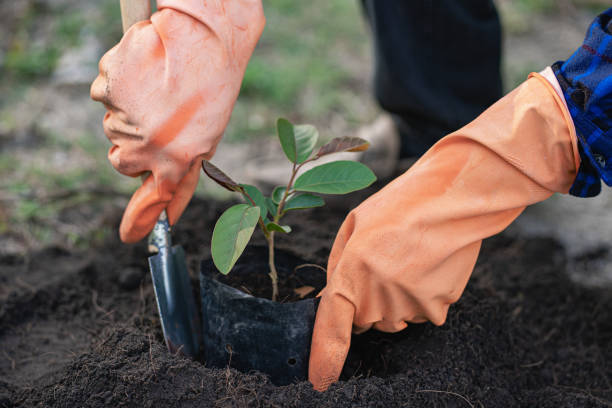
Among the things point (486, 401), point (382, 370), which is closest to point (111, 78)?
point (382, 370)

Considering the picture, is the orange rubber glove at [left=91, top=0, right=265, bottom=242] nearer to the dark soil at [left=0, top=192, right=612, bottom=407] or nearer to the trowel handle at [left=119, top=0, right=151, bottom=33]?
the trowel handle at [left=119, top=0, right=151, bottom=33]

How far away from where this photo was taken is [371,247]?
3.64ft

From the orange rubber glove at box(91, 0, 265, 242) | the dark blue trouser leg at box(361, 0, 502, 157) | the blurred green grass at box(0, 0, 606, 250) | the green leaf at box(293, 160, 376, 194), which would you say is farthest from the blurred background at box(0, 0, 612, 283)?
the green leaf at box(293, 160, 376, 194)

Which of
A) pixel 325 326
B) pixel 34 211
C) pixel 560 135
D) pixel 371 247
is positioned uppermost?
pixel 560 135

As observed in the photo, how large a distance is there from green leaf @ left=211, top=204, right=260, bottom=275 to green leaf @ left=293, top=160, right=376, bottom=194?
0.46ft

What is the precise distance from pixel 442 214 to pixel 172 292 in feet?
→ 2.22

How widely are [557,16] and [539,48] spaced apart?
651 millimetres

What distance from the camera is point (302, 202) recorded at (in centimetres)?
117

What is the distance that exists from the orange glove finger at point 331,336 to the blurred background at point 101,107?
1.14 metres

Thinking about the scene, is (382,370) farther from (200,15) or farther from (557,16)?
(557,16)

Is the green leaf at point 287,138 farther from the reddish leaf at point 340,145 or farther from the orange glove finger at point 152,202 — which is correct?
the orange glove finger at point 152,202

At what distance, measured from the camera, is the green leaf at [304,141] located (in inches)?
47.7

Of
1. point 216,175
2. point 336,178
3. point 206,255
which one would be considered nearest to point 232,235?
point 216,175

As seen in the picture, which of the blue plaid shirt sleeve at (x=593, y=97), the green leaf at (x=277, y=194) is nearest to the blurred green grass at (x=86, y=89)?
the green leaf at (x=277, y=194)
